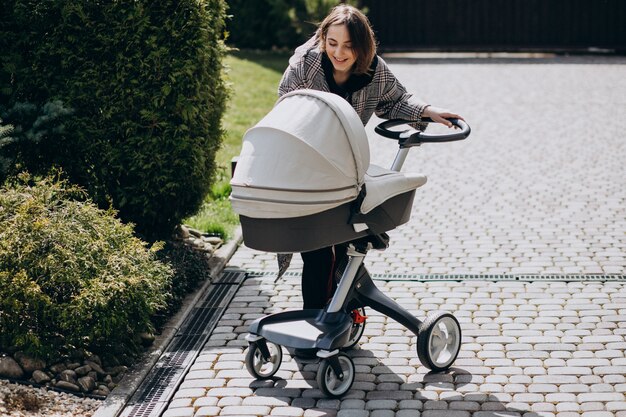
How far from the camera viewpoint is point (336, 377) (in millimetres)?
4934

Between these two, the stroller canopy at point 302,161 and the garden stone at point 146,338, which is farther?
the garden stone at point 146,338

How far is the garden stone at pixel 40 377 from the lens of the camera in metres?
5.04

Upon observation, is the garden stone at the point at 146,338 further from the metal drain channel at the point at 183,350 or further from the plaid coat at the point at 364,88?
the plaid coat at the point at 364,88

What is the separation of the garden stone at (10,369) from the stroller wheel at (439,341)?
2.12 m

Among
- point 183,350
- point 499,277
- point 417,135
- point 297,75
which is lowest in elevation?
point 499,277

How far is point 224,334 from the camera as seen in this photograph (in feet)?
19.3

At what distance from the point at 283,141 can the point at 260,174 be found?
0.19 m

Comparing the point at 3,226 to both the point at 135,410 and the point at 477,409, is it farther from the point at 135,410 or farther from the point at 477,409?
the point at 477,409

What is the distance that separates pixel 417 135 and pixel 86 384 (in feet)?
7.18

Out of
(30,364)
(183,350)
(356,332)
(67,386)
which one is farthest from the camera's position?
(183,350)

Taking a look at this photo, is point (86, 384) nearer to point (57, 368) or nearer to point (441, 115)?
point (57, 368)

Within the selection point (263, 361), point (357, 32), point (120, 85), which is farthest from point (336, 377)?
point (120, 85)

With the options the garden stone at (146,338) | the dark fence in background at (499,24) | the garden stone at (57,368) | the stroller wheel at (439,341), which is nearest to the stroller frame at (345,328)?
the stroller wheel at (439,341)

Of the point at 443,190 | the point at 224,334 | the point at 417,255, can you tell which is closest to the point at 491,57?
the point at 443,190
